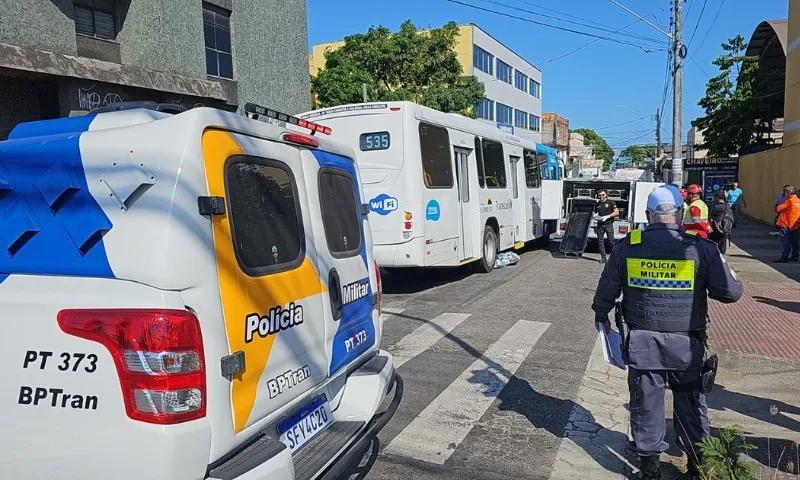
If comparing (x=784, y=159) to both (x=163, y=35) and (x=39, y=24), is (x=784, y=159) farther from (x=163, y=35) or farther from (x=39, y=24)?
(x=39, y=24)

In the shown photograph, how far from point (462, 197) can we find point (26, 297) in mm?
9164

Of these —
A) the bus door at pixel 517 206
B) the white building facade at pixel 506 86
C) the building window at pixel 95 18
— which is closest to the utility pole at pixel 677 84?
the bus door at pixel 517 206

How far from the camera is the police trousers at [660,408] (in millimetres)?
3445

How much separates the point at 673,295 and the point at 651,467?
1.07m

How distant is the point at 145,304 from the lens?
2.23 m

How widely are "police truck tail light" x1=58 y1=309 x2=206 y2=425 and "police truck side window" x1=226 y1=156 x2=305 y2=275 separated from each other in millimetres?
513

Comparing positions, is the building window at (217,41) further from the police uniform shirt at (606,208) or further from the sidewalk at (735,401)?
the sidewalk at (735,401)

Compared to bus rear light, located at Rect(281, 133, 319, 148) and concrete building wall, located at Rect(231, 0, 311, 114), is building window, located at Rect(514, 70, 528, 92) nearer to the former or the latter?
concrete building wall, located at Rect(231, 0, 311, 114)

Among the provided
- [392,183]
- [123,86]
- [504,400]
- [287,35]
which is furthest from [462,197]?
[287,35]

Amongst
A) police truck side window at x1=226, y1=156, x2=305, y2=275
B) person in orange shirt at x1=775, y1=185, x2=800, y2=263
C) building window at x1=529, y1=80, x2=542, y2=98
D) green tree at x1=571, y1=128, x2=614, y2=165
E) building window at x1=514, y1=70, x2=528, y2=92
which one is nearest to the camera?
police truck side window at x1=226, y1=156, x2=305, y2=275

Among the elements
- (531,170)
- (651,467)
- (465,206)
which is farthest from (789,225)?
(651,467)

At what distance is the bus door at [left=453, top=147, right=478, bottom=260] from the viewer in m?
10.9

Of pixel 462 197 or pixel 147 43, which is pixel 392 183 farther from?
pixel 147 43

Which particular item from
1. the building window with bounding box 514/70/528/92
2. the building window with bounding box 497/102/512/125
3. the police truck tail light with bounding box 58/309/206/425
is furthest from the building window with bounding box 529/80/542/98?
the police truck tail light with bounding box 58/309/206/425
